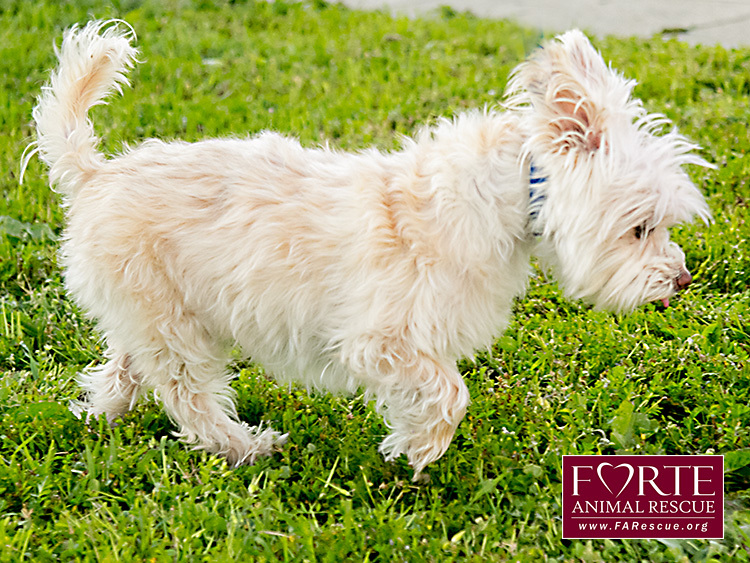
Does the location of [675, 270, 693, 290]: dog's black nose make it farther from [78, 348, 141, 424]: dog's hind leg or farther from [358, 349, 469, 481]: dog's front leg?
[78, 348, 141, 424]: dog's hind leg

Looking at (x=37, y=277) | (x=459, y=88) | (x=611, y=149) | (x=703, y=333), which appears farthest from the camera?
(x=459, y=88)

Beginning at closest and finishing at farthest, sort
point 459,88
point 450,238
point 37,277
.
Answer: point 450,238
point 37,277
point 459,88

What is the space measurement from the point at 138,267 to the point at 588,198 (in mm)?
1501

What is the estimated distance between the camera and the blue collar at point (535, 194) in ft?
8.43

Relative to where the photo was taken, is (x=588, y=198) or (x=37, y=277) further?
(x=37, y=277)

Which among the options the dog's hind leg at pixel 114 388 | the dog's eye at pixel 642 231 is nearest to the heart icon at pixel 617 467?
the dog's eye at pixel 642 231

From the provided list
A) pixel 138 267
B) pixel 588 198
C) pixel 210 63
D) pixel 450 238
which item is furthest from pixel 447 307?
pixel 210 63

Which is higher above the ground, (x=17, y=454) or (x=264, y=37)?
(x=264, y=37)

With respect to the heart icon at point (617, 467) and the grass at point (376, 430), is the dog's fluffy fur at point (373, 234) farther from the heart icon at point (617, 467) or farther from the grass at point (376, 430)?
the heart icon at point (617, 467)

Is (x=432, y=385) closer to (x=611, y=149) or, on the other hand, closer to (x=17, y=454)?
(x=611, y=149)

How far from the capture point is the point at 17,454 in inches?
124

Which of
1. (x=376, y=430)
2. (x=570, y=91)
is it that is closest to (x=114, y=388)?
(x=376, y=430)

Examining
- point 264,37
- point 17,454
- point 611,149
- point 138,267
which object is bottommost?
point 17,454

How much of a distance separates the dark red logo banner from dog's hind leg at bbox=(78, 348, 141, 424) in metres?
1.73
